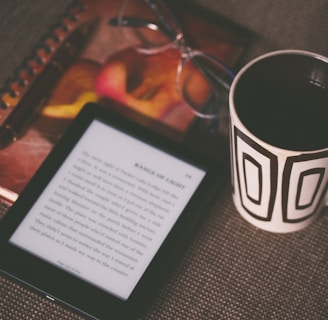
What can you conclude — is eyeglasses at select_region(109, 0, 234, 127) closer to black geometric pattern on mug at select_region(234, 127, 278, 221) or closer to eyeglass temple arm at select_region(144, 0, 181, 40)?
eyeglass temple arm at select_region(144, 0, 181, 40)

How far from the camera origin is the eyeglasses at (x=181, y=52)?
0.53 m

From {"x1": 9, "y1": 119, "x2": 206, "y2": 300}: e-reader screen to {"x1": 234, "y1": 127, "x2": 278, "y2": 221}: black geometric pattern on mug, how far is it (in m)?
0.05

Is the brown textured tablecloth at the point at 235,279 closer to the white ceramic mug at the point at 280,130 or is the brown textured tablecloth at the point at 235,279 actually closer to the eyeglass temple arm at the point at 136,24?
the white ceramic mug at the point at 280,130

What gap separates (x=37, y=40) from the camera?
0.58 metres

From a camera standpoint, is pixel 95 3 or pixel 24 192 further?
pixel 95 3

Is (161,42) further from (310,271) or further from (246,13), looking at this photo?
(310,271)

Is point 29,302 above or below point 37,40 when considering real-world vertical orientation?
below

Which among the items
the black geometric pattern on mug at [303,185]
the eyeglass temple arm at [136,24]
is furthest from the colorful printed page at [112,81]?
the black geometric pattern on mug at [303,185]

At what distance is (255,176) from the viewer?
409 millimetres

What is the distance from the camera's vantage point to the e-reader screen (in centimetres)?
44

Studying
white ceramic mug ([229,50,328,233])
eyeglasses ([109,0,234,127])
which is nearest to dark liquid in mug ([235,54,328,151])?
white ceramic mug ([229,50,328,233])

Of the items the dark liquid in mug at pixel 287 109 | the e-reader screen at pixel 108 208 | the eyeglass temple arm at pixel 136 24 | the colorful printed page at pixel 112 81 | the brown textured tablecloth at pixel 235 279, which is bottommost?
the brown textured tablecloth at pixel 235 279

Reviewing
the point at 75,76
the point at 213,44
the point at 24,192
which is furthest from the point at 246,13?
the point at 24,192

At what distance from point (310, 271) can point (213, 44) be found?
24 cm
